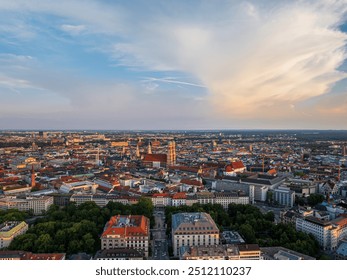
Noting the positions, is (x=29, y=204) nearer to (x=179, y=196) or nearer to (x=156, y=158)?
(x=179, y=196)

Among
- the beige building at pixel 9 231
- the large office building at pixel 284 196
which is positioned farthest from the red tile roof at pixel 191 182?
the beige building at pixel 9 231

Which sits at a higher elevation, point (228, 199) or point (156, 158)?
point (156, 158)

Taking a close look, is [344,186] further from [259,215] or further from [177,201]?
[177,201]

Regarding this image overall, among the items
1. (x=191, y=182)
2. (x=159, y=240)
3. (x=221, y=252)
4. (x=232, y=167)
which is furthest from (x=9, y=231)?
(x=232, y=167)

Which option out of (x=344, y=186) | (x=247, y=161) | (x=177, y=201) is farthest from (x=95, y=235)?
(x=247, y=161)

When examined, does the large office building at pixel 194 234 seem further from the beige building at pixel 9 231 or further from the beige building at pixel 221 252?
the beige building at pixel 9 231

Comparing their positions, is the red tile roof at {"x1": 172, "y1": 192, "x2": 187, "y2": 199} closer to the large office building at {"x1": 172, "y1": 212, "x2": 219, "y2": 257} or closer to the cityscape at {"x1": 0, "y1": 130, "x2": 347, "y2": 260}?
the cityscape at {"x1": 0, "y1": 130, "x2": 347, "y2": 260}

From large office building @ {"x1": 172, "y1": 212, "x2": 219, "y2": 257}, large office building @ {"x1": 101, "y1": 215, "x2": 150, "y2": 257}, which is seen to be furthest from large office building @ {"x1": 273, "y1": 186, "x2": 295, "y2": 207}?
large office building @ {"x1": 101, "y1": 215, "x2": 150, "y2": 257}
